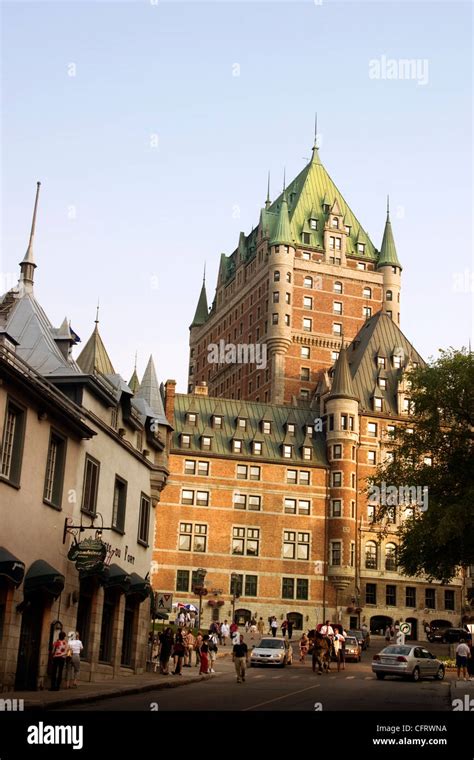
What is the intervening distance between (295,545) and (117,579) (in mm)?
51558

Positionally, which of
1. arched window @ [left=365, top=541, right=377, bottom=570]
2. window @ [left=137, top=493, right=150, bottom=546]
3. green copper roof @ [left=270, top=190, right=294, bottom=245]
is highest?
green copper roof @ [left=270, top=190, right=294, bottom=245]

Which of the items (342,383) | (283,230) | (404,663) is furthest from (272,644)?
(283,230)

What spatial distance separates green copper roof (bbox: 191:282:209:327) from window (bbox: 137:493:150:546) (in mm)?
96401

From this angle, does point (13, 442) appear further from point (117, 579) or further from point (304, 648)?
point (304, 648)

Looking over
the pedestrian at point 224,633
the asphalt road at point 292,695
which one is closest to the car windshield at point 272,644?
the asphalt road at point 292,695

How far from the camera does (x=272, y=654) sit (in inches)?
1748

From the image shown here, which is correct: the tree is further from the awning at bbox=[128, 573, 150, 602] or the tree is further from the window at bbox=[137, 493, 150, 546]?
the awning at bbox=[128, 573, 150, 602]

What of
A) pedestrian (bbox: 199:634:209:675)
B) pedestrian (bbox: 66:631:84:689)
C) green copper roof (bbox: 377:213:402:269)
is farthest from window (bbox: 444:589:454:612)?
pedestrian (bbox: 66:631:84:689)

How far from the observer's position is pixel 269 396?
106 m

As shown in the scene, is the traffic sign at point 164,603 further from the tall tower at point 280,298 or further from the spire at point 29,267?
the tall tower at point 280,298

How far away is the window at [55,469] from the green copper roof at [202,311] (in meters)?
106

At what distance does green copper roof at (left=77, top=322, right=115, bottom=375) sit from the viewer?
46125 millimetres

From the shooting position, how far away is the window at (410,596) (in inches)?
3366
